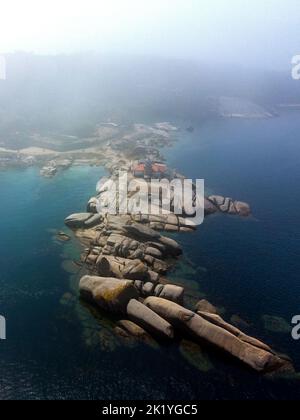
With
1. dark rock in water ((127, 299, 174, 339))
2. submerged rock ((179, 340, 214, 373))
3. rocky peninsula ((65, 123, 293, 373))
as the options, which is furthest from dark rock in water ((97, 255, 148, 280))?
submerged rock ((179, 340, 214, 373))

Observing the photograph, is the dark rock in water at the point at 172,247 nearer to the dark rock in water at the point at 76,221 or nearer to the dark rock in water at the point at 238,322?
the dark rock in water at the point at 76,221

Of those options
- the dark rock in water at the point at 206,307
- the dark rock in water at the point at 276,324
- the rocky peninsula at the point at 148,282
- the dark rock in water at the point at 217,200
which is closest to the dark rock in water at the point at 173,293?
the rocky peninsula at the point at 148,282

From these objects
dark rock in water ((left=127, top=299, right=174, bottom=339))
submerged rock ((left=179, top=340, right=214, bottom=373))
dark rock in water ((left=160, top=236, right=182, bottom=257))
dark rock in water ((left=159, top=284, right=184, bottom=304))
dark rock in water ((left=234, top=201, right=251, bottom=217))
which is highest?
dark rock in water ((left=234, top=201, right=251, bottom=217))

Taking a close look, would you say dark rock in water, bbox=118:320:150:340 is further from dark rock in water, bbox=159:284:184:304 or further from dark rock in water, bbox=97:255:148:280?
dark rock in water, bbox=97:255:148:280

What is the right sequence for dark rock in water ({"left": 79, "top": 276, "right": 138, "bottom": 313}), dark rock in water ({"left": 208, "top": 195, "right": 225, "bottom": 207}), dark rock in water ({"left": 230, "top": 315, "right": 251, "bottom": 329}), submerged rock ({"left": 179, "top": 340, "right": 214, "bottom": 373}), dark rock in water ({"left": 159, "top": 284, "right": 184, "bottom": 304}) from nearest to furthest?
submerged rock ({"left": 179, "top": 340, "right": 214, "bottom": 373})
dark rock in water ({"left": 230, "top": 315, "right": 251, "bottom": 329})
dark rock in water ({"left": 79, "top": 276, "right": 138, "bottom": 313})
dark rock in water ({"left": 159, "top": 284, "right": 184, "bottom": 304})
dark rock in water ({"left": 208, "top": 195, "right": 225, "bottom": 207})

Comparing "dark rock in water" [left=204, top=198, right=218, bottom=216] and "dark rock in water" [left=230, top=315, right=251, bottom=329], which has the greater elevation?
"dark rock in water" [left=204, top=198, right=218, bottom=216]

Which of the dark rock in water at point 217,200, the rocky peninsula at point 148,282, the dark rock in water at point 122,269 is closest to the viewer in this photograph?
the rocky peninsula at point 148,282

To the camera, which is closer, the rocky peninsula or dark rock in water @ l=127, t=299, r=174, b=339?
the rocky peninsula

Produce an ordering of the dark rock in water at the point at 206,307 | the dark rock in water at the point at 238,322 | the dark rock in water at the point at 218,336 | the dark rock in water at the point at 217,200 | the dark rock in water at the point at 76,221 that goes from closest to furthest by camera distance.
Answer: the dark rock in water at the point at 218,336, the dark rock in water at the point at 238,322, the dark rock in water at the point at 206,307, the dark rock in water at the point at 76,221, the dark rock in water at the point at 217,200
